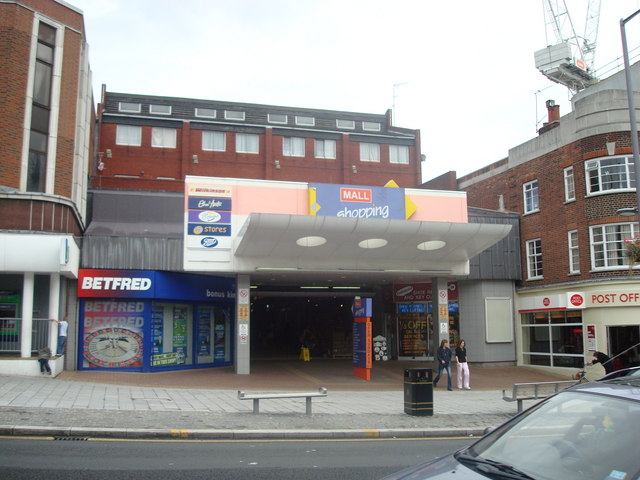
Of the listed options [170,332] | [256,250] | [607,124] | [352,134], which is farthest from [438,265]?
[352,134]

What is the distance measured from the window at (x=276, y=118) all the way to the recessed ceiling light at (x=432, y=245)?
3087 cm

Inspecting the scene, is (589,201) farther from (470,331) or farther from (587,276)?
(470,331)

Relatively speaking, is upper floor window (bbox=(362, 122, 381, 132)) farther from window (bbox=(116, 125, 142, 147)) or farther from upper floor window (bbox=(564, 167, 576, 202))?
upper floor window (bbox=(564, 167, 576, 202))

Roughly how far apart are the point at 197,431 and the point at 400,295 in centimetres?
2100

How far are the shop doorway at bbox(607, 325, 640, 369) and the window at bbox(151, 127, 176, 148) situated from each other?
1320 inches

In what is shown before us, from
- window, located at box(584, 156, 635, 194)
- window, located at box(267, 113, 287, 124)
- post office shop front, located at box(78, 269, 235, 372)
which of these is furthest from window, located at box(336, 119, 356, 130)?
post office shop front, located at box(78, 269, 235, 372)

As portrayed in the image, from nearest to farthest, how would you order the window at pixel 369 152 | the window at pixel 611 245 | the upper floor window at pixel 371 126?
the window at pixel 611 245 < the window at pixel 369 152 < the upper floor window at pixel 371 126

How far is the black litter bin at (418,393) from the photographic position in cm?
1363

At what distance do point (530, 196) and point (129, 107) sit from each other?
108 feet

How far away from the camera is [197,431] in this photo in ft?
35.1

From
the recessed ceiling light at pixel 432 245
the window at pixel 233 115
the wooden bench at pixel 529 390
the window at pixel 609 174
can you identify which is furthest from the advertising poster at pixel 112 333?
the window at pixel 233 115

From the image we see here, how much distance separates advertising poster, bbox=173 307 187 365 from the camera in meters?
23.8

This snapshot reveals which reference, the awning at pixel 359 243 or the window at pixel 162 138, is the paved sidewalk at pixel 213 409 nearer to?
the awning at pixel 359 243

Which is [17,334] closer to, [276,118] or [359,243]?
[359,243]
